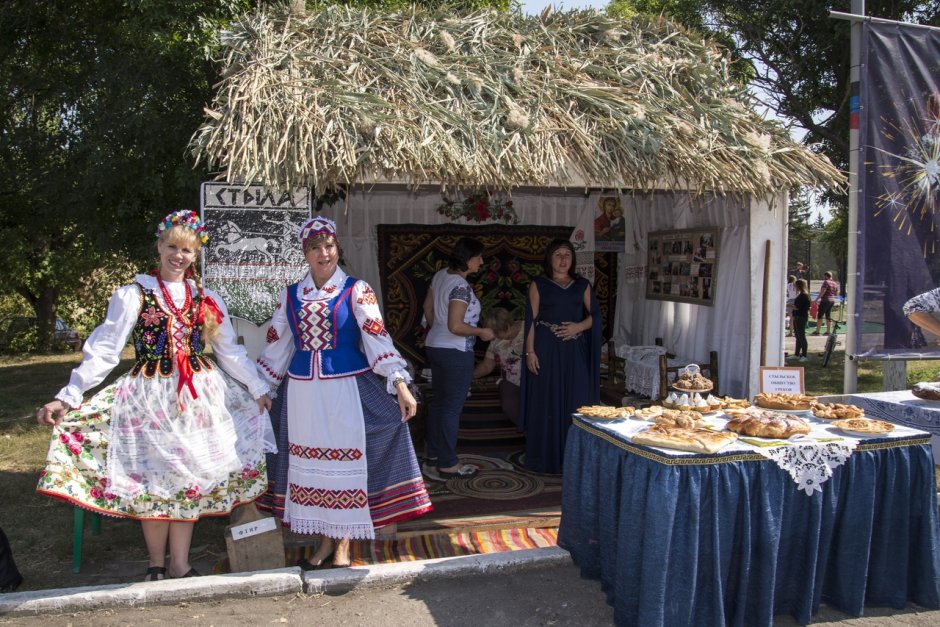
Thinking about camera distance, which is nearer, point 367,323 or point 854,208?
point 367,323

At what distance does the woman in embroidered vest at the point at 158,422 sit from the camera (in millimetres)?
3309

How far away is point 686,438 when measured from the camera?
3.03 m

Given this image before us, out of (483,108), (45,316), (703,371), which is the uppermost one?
(483,108)

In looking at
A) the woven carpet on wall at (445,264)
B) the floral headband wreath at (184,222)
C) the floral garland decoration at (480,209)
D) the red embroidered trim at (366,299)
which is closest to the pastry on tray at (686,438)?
the red embroidered trim at (366,299)

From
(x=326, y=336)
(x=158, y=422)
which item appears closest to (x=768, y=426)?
(x=326, y=336)

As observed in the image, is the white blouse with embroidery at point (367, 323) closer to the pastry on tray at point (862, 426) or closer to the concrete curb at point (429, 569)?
the concrete curb at point (429, 569)

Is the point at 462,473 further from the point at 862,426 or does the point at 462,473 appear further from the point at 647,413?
the point at 862,426

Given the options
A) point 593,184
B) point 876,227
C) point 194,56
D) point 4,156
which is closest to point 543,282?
point 593,184

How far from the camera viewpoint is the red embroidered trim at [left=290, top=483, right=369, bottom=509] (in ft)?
11.8

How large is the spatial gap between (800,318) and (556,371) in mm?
9408

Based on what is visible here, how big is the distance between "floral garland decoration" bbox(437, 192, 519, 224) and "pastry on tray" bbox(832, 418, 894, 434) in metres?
4.98

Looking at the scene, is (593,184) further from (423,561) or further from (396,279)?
(396,279)

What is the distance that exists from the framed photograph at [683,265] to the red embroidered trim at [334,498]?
3.86 metres

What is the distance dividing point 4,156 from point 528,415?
656 cm
